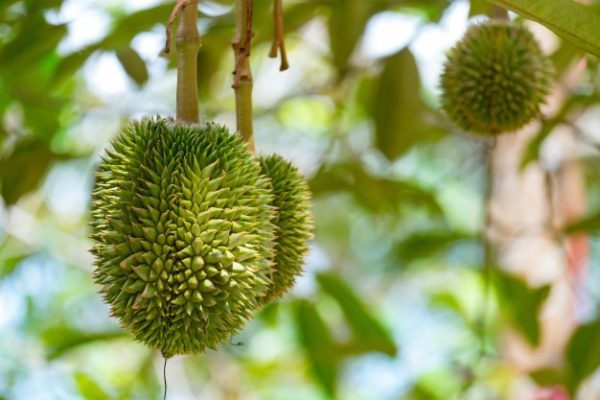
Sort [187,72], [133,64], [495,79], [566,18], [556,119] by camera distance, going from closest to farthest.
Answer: [566,18], [187,72], [495,79], [133,64], [556,119]

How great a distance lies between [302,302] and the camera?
89.0 inches

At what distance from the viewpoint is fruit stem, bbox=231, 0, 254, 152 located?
1166 millimetres

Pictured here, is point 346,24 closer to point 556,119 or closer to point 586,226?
point 556,119

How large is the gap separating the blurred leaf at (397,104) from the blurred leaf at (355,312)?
1.51 feet

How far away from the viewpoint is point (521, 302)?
226cm

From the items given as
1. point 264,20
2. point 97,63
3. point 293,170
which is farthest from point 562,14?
point 97,63

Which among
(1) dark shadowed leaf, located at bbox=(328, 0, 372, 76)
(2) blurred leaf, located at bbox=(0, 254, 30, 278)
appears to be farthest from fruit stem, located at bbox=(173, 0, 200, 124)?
(2) blurred leaf, located at bbox=(0, 254, 30, 278)

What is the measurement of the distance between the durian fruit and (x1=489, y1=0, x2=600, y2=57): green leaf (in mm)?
546

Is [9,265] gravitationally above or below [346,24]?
below

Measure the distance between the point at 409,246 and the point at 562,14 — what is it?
159 cm

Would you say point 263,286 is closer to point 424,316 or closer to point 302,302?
point 302,302

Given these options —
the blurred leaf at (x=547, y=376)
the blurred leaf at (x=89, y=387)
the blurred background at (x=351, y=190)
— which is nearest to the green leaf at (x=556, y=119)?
the blurred background at (x=351, y=190)

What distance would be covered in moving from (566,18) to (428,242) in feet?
5.09

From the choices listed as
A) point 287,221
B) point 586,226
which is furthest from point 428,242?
point 287,221
